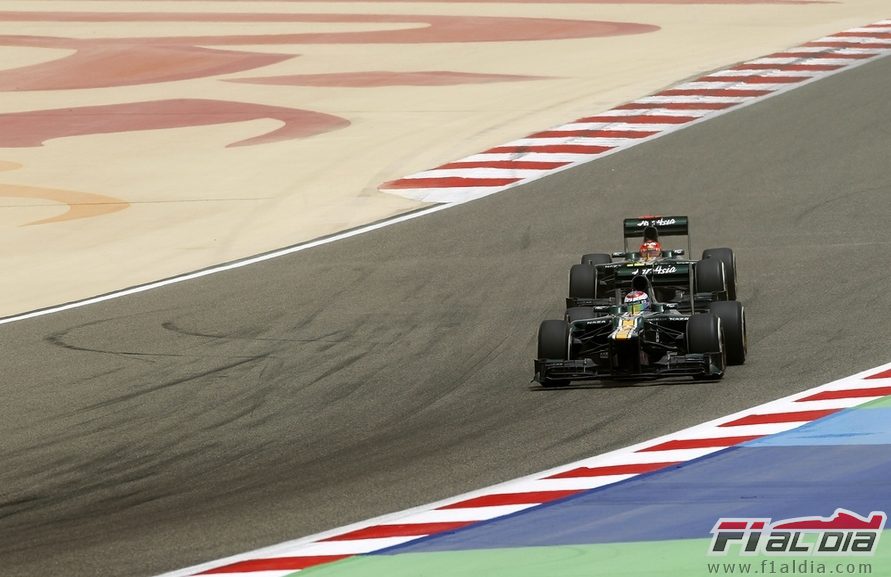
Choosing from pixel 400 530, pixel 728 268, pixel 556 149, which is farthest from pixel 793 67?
pixel 400 530

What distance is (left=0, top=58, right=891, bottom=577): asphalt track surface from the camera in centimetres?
880

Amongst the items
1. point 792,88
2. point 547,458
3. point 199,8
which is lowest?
point 547,458

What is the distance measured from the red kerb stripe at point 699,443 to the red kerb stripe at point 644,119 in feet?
43.9

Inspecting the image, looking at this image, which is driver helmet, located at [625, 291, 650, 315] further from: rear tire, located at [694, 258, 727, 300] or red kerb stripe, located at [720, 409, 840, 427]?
red kerb stripe, located at [720, 409, 840, 427]

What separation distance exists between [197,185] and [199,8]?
16218mm

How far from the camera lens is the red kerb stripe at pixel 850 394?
10484 mm

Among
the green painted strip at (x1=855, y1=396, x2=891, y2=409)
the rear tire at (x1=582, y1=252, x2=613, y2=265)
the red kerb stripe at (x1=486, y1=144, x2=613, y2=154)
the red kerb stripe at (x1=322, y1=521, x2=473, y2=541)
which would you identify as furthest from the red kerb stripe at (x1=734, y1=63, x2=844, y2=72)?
the red kerb stripe at (x1=322, y1=521, x2=473, y2=541)

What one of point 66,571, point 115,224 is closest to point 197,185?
point 115,224

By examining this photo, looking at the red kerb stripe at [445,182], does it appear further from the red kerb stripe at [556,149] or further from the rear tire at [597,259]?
the rear tire at [597,259]

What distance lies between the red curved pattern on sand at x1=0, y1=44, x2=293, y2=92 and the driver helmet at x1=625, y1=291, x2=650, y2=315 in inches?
715

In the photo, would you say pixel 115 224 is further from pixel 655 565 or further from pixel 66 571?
pixel 655 565

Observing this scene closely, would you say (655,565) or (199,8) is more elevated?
(199,8)

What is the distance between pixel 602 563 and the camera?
24.4 feet

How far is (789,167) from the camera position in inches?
777
